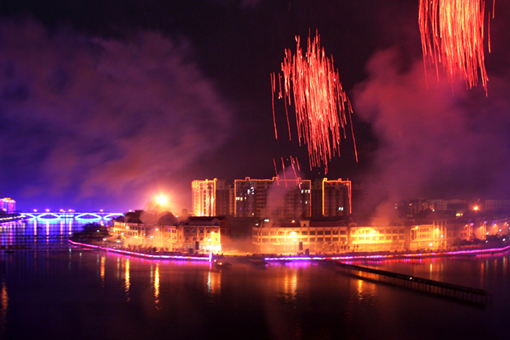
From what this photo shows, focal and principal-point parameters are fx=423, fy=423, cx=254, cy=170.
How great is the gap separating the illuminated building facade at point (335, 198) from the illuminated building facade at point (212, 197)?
6.46 m

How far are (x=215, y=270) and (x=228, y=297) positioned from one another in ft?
11.9

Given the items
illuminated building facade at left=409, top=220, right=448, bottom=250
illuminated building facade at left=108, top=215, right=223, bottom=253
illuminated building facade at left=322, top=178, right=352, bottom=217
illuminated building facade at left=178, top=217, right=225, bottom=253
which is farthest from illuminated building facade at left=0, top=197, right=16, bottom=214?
illuminated building facade at left=409, top=220, right=448, bottom=250

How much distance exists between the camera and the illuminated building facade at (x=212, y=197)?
29.0 metres

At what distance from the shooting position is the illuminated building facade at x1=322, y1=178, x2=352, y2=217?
93.7ft

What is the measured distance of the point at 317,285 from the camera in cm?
1257

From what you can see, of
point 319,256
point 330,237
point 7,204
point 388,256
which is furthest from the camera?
point 7,204

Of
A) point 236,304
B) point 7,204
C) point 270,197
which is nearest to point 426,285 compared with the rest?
point 236,304

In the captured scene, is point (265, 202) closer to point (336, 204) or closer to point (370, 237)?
point (336, 204)

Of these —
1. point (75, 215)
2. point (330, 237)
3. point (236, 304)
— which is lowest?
point (75, 215)

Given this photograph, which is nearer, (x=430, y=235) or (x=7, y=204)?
(x=430, y=235)

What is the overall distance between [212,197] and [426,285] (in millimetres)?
19028

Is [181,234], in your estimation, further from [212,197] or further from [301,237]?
[212,197]

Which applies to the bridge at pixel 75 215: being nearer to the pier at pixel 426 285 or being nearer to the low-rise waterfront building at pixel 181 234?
the low-rise waterfront building at pixel 181 234

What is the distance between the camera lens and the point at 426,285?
12367mm
